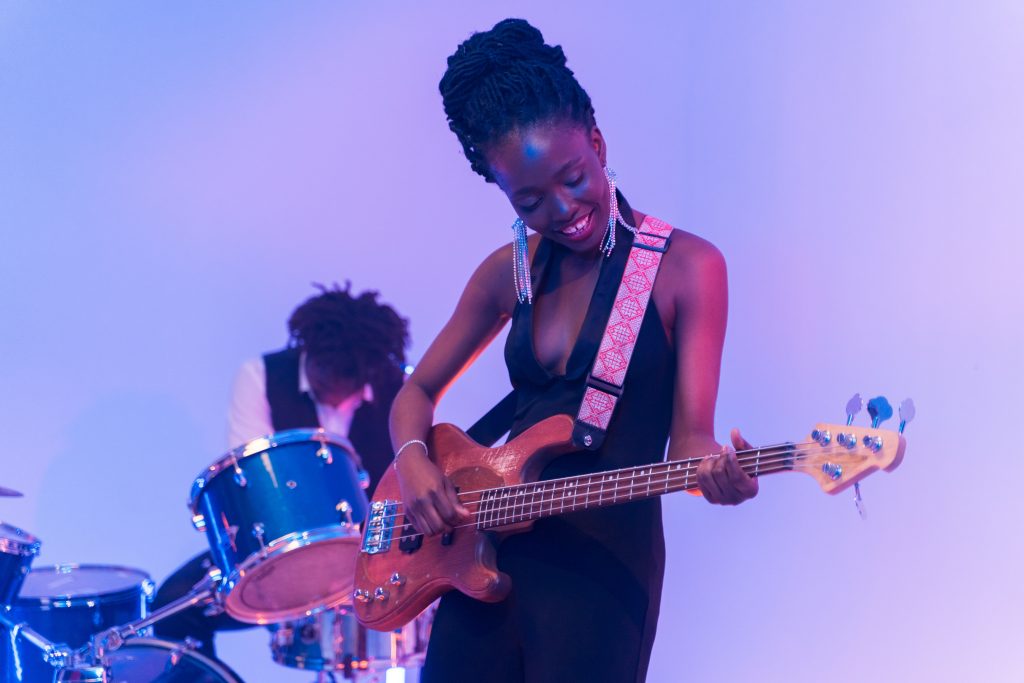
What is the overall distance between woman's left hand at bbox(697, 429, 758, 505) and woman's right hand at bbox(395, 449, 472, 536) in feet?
1.91

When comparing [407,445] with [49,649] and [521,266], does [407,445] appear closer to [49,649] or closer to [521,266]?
[521,266]

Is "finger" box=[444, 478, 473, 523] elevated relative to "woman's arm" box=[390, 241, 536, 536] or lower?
lower

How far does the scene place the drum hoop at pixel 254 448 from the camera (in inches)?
169

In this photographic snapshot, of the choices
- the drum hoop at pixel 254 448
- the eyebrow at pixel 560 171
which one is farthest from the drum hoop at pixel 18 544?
the eyebrow at pixel 560 171

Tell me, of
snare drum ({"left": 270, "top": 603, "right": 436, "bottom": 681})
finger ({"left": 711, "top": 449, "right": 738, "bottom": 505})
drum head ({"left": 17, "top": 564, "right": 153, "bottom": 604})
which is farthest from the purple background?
finger ({"left": 711, "top": 449, "right": 738, "bottom": 505})

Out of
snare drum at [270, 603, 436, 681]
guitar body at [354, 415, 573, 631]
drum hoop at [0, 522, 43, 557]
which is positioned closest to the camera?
guitar body at [354, 415, 573, 631]

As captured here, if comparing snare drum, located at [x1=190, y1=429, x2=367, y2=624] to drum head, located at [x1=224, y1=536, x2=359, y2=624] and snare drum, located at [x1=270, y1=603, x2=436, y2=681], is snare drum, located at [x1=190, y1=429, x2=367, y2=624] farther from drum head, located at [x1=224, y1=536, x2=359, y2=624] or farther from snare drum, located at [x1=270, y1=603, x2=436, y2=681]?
snare drum, located at [x1=270, y1=603, x2=436, y2=681]

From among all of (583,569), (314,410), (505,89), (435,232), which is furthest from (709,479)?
(435,232)

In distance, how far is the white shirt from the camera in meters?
5.43

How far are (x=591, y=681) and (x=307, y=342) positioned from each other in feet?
11.4

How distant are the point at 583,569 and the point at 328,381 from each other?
3.18 metres

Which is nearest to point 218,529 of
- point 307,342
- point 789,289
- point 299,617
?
point 299,617

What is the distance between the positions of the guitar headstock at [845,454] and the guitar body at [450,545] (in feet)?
1.72

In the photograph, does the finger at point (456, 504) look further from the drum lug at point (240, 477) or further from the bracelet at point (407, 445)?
the drum lug at point (240, 477)
